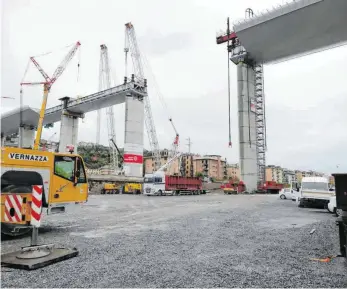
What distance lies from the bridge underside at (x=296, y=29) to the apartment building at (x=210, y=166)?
9609 centimetres

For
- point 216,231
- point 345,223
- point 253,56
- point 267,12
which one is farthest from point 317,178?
point 253,56

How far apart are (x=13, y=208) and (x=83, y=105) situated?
5987 cm

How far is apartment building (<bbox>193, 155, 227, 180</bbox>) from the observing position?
146 m

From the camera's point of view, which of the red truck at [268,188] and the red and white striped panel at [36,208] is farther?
the red truck at [268,188]

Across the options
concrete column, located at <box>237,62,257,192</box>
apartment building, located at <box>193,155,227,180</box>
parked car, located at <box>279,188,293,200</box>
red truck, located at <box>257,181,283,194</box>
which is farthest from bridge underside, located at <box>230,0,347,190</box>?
apartment building, located at <box>193,155,227,180</box>

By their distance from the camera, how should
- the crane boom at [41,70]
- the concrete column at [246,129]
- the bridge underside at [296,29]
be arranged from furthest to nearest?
the concrete column at [246,129]
the crane boom at [41,70]
the bridge underside at [296,29]

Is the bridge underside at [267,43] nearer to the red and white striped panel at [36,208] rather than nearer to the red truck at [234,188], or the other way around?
the red truck at [234,188]

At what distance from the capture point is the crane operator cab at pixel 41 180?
8875mm

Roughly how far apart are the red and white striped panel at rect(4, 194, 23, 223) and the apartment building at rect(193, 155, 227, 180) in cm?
13802

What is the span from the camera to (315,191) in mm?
19984

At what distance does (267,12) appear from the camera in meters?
43.8

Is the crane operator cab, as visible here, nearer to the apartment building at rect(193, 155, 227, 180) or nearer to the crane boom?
the crane boom

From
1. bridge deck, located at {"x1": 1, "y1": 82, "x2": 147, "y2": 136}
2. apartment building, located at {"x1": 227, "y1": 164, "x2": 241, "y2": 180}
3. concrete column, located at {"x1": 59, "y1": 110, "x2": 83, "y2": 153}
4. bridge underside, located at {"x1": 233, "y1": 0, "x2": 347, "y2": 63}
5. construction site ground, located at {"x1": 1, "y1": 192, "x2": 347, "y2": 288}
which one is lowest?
construction site ground, located at {"x1": 1, "y1": 192, "x2": 347, "y2": 288}

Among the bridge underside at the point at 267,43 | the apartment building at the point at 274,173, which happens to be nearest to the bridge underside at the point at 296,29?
the bridge underside at the point at 267,43
